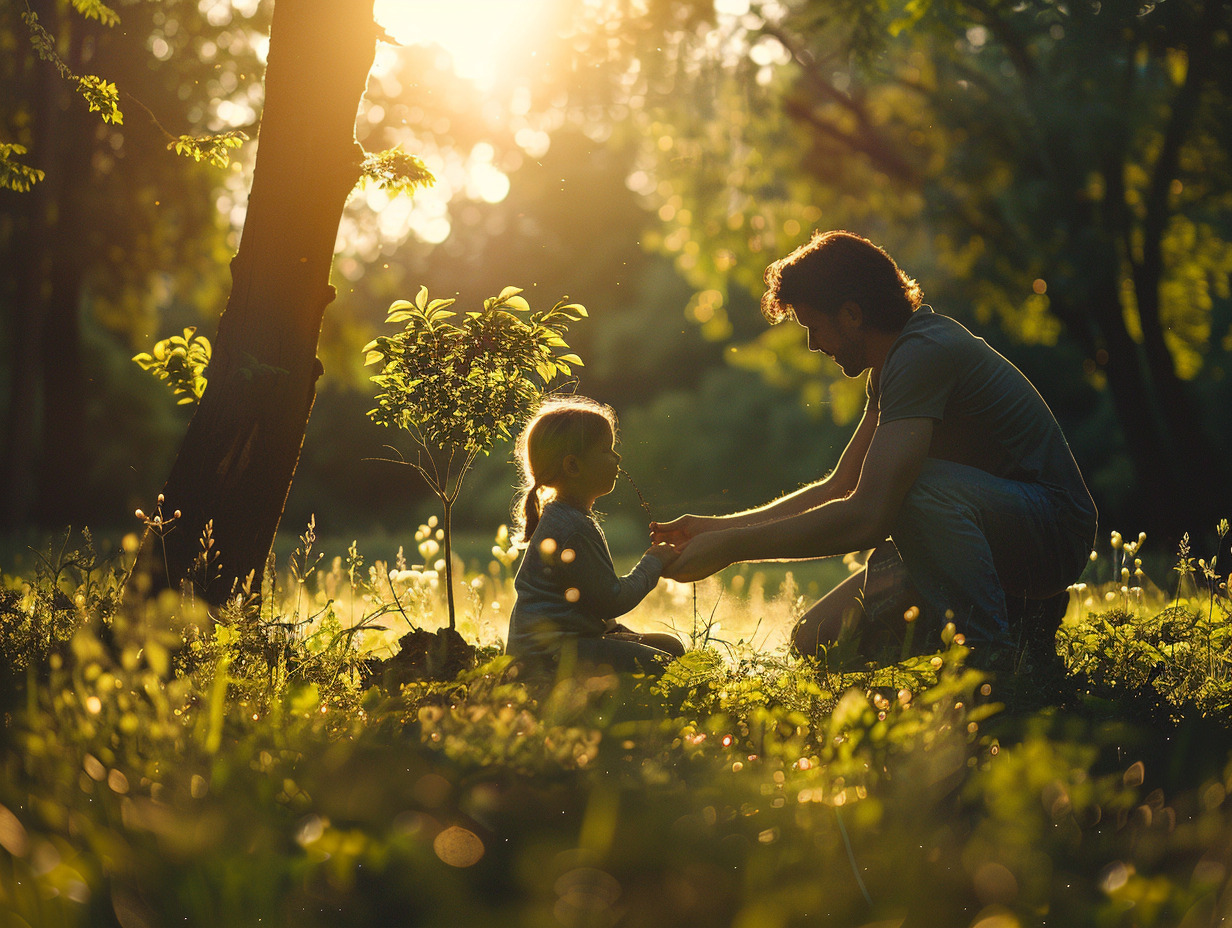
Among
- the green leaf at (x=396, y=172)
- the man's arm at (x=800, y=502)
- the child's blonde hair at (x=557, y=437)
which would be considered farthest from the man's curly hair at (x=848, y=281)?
the green leaf at (x=396, y=172)

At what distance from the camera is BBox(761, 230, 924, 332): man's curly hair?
4.13m

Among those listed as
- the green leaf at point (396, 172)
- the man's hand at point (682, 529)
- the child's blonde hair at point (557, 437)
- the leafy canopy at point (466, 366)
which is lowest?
the man's hand at point (682, 529)

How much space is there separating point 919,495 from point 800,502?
955mm

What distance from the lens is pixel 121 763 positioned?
207 centimetres

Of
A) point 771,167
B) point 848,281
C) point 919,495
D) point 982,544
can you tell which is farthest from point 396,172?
point 771,167

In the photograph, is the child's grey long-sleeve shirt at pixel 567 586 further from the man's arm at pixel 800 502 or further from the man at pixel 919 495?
the man's arm at pixel 800 502

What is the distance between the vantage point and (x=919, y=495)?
3.78m

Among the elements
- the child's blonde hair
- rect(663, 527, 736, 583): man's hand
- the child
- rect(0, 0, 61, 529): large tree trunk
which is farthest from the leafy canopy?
rect(0, 0, 61, 529): large tree trunk

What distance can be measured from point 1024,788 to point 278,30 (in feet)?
15.5

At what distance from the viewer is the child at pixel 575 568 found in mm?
3711

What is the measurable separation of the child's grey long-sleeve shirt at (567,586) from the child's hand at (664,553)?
0.03 meters

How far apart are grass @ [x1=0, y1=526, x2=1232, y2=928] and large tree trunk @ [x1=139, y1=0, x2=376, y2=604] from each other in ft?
4.68

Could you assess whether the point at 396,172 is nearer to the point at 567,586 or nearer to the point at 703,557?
the point at 567,586

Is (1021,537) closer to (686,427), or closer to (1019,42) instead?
(1019,42)
